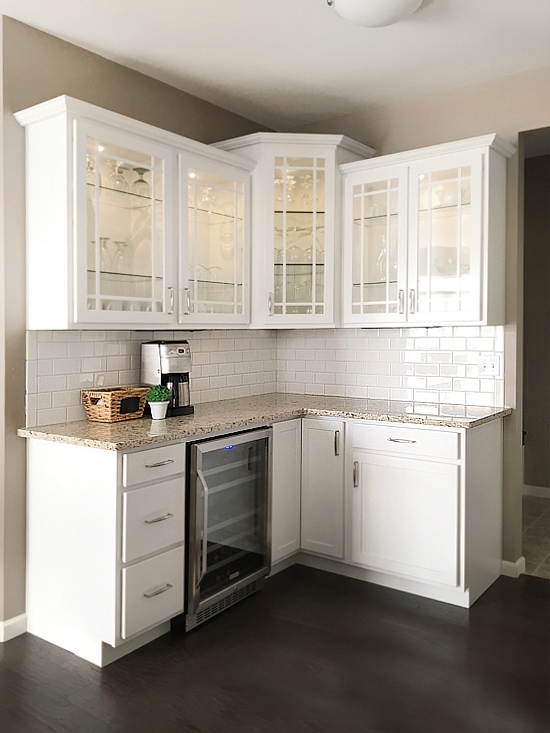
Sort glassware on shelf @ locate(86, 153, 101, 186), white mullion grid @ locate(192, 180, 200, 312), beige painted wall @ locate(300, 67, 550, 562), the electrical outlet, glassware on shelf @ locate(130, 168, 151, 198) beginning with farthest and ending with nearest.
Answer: the electrical outlet
beige painted wall @ locate(300, 67, 550, 562)
white mullion grid @ locate(192, 180, 200, 312)
glassware on shelf @ locate(130, 168, 151, 198)
glassware on shelf @ locate(86, 153, 101, 186)

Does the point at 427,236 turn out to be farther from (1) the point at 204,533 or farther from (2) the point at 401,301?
(1) the point at 204,533

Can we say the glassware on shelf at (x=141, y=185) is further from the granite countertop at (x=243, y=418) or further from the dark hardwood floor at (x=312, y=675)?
the dark hardwood floor at (x=312, y=675)

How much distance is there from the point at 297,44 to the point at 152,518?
232 cm

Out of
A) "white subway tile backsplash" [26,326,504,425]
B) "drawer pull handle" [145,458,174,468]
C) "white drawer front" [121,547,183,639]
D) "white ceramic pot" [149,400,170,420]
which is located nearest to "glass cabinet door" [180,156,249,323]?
"white subway tile backsplash" [26,326,504,425]

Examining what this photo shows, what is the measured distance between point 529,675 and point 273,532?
1380 mm

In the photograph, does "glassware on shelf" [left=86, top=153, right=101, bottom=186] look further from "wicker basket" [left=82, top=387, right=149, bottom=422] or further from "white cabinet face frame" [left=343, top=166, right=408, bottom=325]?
"white cabinet face frame" [left=343, top=166, right=408, bottom=325]

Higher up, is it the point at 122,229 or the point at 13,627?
the point at 122,229

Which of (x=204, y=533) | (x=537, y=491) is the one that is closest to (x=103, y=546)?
(x=204, y=533)

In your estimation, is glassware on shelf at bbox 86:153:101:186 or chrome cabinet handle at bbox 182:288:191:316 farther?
chrome cabinet handle at bbox 182:288:191:316

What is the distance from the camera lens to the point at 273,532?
3.41 metres

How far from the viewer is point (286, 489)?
352 cm

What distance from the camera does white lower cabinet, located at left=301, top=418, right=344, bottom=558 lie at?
3.50 meters

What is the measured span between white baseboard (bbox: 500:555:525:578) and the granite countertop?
846 mm

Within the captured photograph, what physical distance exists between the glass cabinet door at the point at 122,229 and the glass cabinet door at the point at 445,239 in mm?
1343
